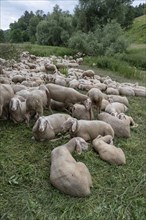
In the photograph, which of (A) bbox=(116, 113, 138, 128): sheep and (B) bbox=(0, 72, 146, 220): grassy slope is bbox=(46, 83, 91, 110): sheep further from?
(B) bbox=(0, 72, 146, 220): grassy slope

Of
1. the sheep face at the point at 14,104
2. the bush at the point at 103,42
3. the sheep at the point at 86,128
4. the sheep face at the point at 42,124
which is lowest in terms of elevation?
the bush at the point at 103,42

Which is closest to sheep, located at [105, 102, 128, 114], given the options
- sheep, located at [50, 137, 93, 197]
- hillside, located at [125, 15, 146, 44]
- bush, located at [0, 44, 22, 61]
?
sheep, located at [50, 137, 93, 197]

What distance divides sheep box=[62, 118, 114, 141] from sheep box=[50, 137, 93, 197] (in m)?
0.96

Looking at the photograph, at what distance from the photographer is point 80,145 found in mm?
5172

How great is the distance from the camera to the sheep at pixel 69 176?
Answer: 4125mm

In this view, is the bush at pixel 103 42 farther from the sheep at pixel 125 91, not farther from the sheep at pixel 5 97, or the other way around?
the sheep at pixel 5 97

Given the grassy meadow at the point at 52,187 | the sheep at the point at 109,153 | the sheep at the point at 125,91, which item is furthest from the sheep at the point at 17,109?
the sheep at the point at 125,91

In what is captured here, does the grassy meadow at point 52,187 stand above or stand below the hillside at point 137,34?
above

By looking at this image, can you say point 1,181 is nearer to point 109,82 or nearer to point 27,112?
point 27,112

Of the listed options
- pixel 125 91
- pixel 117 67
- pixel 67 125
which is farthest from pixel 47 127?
pixel 117 67

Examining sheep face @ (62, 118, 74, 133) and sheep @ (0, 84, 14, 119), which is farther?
sheep @ (0, 84, 14, 119)

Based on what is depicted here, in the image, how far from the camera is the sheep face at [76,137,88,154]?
515 cm

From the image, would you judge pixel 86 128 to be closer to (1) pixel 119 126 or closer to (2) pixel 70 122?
(2) pixel 70 122

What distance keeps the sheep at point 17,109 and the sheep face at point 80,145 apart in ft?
4.45
